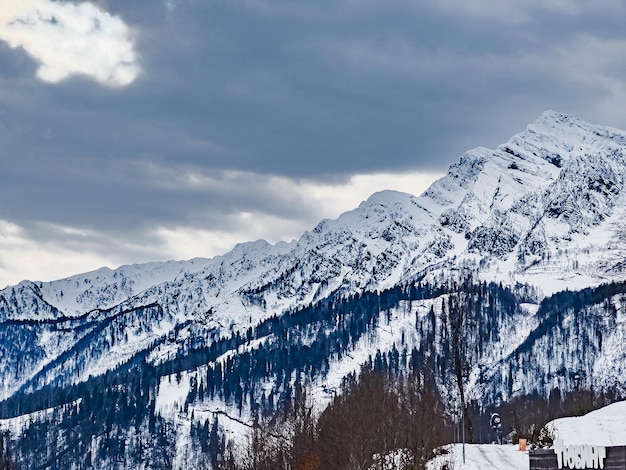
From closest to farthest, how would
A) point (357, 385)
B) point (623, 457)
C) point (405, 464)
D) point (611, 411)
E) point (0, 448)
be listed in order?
point (623, 457), point (405, 464), point (611, 411), point (357, 385), point (0, 448)

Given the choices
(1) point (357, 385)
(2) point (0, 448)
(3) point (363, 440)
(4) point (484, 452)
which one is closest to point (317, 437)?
(1) point (357, 385)

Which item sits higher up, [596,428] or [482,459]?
[596,428]

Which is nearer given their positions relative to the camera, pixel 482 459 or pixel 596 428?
pixel 482 459

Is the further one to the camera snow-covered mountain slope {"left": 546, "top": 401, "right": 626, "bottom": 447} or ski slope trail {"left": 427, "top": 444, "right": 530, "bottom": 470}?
snow-covered mountain slope {"left": 546, "top": 401, "right": 626, "bottom": 447}

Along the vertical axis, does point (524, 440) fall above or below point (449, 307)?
below

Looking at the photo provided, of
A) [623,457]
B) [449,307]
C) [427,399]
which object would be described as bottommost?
[623,457]

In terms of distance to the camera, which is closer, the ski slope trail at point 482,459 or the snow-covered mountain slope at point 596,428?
the ski slope trail at point 482,459

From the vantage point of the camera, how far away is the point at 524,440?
5744 cm

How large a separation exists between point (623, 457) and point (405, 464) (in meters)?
17.0

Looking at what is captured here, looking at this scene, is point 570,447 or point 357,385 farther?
point 357,385

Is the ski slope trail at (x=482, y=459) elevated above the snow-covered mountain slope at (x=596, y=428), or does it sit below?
below

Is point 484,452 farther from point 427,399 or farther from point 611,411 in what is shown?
point 611,411

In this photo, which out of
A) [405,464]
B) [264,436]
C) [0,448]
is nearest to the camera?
[405,464]

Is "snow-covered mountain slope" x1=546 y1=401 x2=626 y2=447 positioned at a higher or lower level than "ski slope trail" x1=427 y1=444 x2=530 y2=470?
higher
